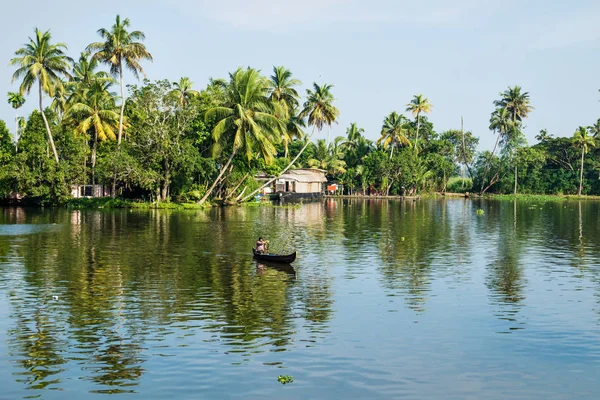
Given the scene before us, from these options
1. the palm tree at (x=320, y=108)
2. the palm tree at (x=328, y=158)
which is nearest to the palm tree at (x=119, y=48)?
the palm tree at (x=320, y=108)

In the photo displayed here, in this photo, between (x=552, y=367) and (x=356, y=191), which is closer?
(x=552, y=367)

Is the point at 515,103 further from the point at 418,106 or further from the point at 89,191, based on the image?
the point at 89,191

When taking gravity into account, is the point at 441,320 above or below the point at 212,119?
below

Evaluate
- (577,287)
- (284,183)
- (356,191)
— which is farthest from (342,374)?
(356,191)

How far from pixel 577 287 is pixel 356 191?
322 ft

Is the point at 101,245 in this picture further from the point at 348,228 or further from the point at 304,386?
the point at 304,386

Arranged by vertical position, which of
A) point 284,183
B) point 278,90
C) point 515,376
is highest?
point 278,90

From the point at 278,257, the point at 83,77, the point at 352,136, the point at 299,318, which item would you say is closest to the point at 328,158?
the point at 352,136

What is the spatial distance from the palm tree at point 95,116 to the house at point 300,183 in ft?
103

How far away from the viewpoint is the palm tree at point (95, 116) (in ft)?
246

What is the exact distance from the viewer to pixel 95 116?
75375 mm

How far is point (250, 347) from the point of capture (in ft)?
59.0

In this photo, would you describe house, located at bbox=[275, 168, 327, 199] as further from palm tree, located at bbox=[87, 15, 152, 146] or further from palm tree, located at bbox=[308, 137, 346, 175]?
palm tree, located at bbox=[87, 15, 152, 146]

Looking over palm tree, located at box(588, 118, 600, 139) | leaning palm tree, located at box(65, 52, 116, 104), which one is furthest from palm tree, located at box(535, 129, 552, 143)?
leaning palm tree, located at box(65, 52, 116, 104)
